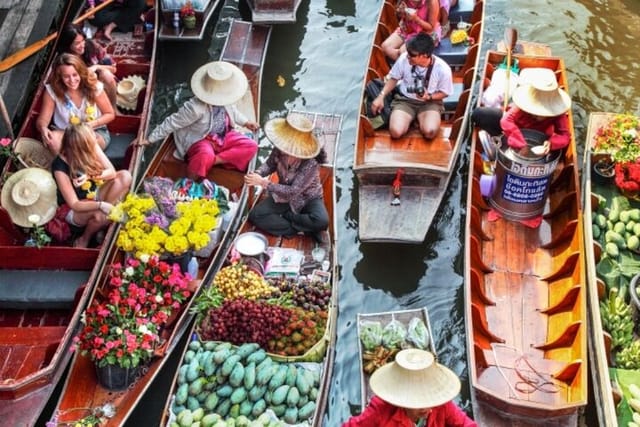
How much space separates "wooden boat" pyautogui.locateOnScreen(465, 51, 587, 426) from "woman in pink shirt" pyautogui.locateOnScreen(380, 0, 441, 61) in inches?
70.2

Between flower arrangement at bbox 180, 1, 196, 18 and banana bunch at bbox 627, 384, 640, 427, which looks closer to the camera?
banana bunch at bbox 627, 384, 640, 427

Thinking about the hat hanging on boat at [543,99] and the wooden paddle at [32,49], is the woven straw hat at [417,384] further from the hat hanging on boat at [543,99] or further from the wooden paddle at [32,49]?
the wooden paddle at [32,49]

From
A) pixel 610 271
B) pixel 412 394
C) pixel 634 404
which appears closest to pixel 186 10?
→ pixel 610 271

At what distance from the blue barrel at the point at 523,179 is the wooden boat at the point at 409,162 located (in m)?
0.52

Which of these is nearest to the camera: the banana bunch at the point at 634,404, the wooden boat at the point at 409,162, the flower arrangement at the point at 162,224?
the banana bunch at the point at 634,404

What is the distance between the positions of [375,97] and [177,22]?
307 centimetres

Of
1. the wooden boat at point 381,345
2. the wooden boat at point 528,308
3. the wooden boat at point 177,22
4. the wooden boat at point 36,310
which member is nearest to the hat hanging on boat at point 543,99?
the wooden boat at point 528,308

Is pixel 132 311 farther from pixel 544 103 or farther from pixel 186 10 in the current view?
pixel 186 10

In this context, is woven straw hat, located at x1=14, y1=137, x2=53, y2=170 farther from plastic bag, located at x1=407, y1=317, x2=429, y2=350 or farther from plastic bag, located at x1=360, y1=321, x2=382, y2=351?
plastic bag, located at x1=407, y1=317, x2=429, y2=350

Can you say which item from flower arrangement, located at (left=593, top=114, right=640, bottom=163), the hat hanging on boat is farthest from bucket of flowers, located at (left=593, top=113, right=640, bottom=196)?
the hat hanging on boat

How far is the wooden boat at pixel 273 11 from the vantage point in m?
10.4

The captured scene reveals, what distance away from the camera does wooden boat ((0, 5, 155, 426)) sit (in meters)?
5.90

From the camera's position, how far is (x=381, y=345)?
645 cm

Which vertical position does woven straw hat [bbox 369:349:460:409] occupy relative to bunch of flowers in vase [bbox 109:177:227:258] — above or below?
above
